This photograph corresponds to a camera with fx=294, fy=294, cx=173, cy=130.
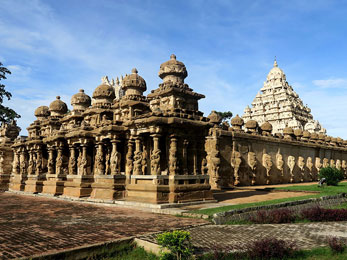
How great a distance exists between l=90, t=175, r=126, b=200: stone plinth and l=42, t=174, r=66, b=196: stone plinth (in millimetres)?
3765

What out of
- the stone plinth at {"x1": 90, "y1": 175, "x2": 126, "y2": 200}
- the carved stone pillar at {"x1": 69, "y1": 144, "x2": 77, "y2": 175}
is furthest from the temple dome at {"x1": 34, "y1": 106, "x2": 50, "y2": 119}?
the stone plinth at {"x1": 90, "y1": 175, "x2": 126, "y2": 200}

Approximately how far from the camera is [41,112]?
1006 inches

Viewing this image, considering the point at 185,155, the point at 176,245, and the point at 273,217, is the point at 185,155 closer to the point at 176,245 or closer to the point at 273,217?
the point at 273,217

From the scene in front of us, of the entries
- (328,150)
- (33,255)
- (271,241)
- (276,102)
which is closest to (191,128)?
(271,241)

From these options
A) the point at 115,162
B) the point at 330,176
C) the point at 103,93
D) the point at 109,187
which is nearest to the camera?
the point at 109,187

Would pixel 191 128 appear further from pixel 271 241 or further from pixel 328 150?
pixel 328 150

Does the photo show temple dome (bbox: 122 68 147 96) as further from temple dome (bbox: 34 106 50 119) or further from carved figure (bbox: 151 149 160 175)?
temple dome (bbox: 34 106 50 119)

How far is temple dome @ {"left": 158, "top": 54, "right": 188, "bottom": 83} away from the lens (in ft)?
48.2

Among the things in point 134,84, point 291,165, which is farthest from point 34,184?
point 291,165

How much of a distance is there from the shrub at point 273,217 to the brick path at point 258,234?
0.36 meters

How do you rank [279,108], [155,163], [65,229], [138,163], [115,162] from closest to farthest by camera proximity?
[65,229] → [155,163] → [138,163] → [115,162] → [279,108]

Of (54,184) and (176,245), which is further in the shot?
(54,184)

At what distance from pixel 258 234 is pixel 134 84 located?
11653 millimetres

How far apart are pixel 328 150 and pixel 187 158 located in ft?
86.4
